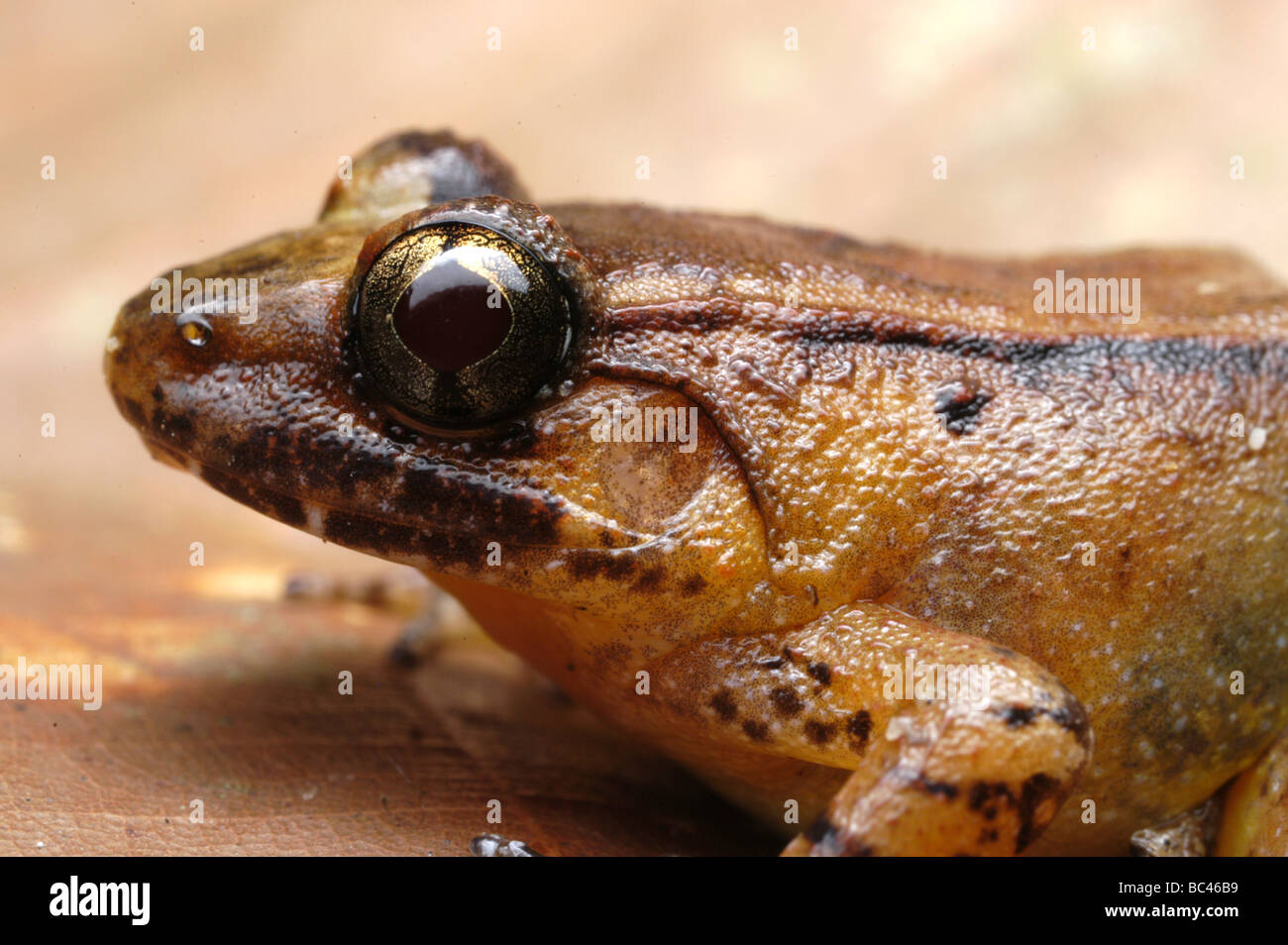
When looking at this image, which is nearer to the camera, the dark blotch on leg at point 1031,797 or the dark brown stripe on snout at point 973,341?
the dark blotch on leg at point 1031,797

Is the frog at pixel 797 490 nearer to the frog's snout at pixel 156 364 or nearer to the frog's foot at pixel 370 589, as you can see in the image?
the frog's snout at pixel 156 364

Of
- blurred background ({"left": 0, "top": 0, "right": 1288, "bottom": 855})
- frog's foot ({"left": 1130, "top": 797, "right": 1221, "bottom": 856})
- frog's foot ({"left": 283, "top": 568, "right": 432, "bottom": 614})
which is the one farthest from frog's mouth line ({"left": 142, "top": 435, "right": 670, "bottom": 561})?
blurred background ({"left": 0, "top": 0, "right": 1288, "bottom": 855})

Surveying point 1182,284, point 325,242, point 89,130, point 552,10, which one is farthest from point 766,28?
point 325,242

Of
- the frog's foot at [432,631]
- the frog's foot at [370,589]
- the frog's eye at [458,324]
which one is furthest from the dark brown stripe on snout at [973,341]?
the frog's foot at [370,589]

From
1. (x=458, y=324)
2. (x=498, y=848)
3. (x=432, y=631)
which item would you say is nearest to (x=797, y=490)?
(x=458, y=324)

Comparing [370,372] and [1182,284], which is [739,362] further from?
[1182,284]

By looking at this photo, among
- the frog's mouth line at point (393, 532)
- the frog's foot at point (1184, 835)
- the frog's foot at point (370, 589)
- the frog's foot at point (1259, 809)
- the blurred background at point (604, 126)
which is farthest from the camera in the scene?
the blurred background at point (604, 126)

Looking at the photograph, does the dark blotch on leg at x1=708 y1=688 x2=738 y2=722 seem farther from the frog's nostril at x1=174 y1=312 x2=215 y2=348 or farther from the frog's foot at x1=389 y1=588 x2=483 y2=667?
the frog's foot at x1=389 y1=588 x2=483 y2=667
